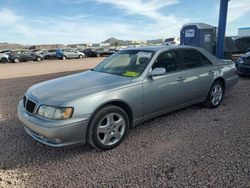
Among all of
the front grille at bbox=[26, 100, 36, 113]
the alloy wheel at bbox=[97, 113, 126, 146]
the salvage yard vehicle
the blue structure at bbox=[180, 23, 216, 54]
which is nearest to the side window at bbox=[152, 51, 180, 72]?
the salvage yard vehicle

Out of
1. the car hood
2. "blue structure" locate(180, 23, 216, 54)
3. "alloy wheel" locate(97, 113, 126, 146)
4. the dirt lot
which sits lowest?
the dirt lot

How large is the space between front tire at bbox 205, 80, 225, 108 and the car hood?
2.29 m

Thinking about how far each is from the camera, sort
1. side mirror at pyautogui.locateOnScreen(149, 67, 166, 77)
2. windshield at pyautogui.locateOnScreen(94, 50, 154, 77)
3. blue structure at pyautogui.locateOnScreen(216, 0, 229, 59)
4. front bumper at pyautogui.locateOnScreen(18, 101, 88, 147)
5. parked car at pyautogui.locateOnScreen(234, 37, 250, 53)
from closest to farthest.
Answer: front bumper at pyautogui.locateOnScreen(18, 101, 88, 147), side mirror at pyautogui.locateOnScreen(149, 67, 166, 77), windshield at pyautogui.locateOnScreen(94, 50, 154, 77), blue structure at pyautogui.locateOnScreen(216, 0, 229, 59), parked car at pyautogui.locateOnScreen(234, 37, 250, 53)

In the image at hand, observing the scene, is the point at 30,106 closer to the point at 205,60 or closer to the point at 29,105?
the point at 29,105

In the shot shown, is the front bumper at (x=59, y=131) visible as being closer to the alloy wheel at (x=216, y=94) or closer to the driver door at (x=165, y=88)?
the driver door at (x=165, y=88)

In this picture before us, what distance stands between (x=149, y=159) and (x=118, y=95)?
3.34 ft

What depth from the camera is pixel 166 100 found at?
4.14m

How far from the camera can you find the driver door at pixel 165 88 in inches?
152

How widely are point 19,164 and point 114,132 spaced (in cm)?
140

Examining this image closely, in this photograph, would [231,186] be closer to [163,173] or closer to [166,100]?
[163,173]

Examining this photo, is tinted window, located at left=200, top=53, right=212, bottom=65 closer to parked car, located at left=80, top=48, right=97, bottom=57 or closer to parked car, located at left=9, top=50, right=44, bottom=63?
parked car, located at left=9, top=50, right=44, bottom=63

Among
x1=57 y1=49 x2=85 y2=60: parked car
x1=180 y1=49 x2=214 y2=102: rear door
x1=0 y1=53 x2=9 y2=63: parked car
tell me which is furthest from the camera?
x1=57 y1=49 x2=85 y2=60: parked car

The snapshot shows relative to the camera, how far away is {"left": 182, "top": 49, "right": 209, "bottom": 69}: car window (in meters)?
4.59

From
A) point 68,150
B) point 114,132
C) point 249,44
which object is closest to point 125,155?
point 114,132
